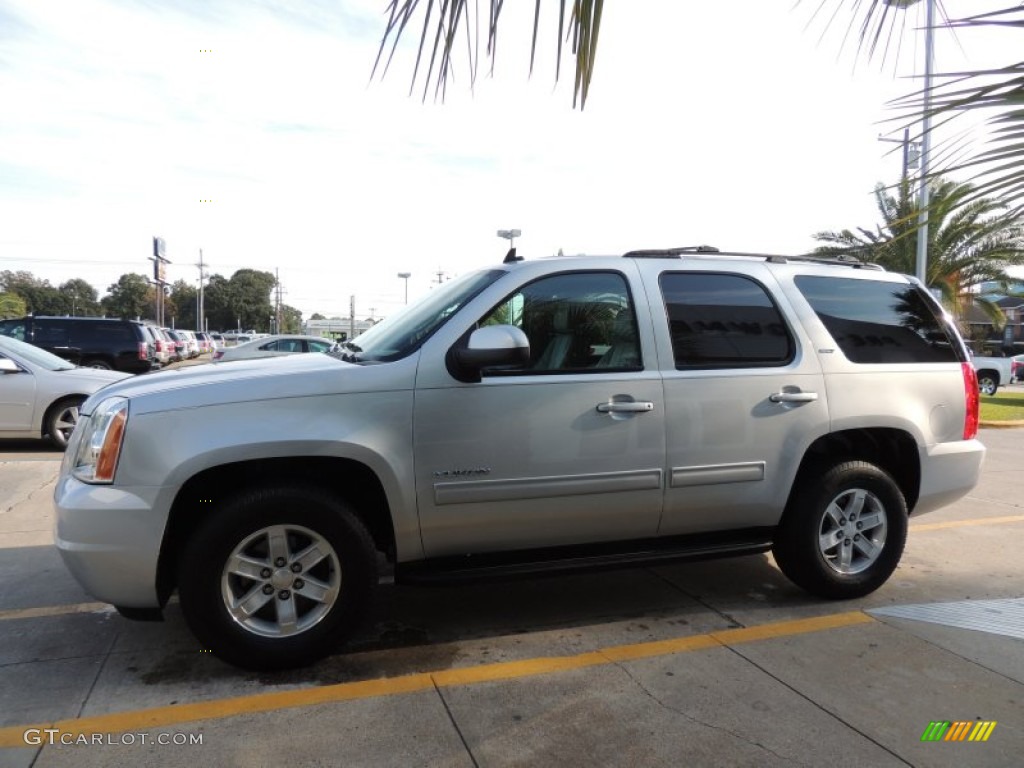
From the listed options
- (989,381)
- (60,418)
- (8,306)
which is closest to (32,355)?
(60,418)

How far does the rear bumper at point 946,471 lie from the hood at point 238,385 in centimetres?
325

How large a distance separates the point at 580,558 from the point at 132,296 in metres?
117

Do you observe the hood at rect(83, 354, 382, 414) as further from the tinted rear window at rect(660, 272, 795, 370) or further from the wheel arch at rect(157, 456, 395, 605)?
the tinted rear window at rect(660, 272, 795, 370)

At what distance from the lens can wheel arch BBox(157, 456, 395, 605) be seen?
3217mm

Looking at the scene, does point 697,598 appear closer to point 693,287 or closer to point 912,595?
point 912,595

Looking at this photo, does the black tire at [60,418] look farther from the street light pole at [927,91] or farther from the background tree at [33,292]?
the background tree at [33,292]

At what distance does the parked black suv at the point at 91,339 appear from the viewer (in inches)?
619

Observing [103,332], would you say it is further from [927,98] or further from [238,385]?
[927,98]

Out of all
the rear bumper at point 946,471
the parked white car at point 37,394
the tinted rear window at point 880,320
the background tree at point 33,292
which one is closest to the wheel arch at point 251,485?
the tinted rear window at point 880,320

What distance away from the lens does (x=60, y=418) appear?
873 centimetres

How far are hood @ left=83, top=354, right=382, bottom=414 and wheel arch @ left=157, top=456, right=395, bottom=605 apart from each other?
31 centimetres

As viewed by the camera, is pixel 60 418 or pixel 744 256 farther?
pixel 60 418

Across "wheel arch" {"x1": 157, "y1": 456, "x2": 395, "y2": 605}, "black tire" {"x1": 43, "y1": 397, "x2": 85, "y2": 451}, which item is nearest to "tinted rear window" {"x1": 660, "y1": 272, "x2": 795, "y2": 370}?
"wheel arch" {"x1": 157, "y1": 456, "x2": 395, "y2": 605}

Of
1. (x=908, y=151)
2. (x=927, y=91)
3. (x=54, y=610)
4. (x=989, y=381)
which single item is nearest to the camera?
(x=927, y=91)
